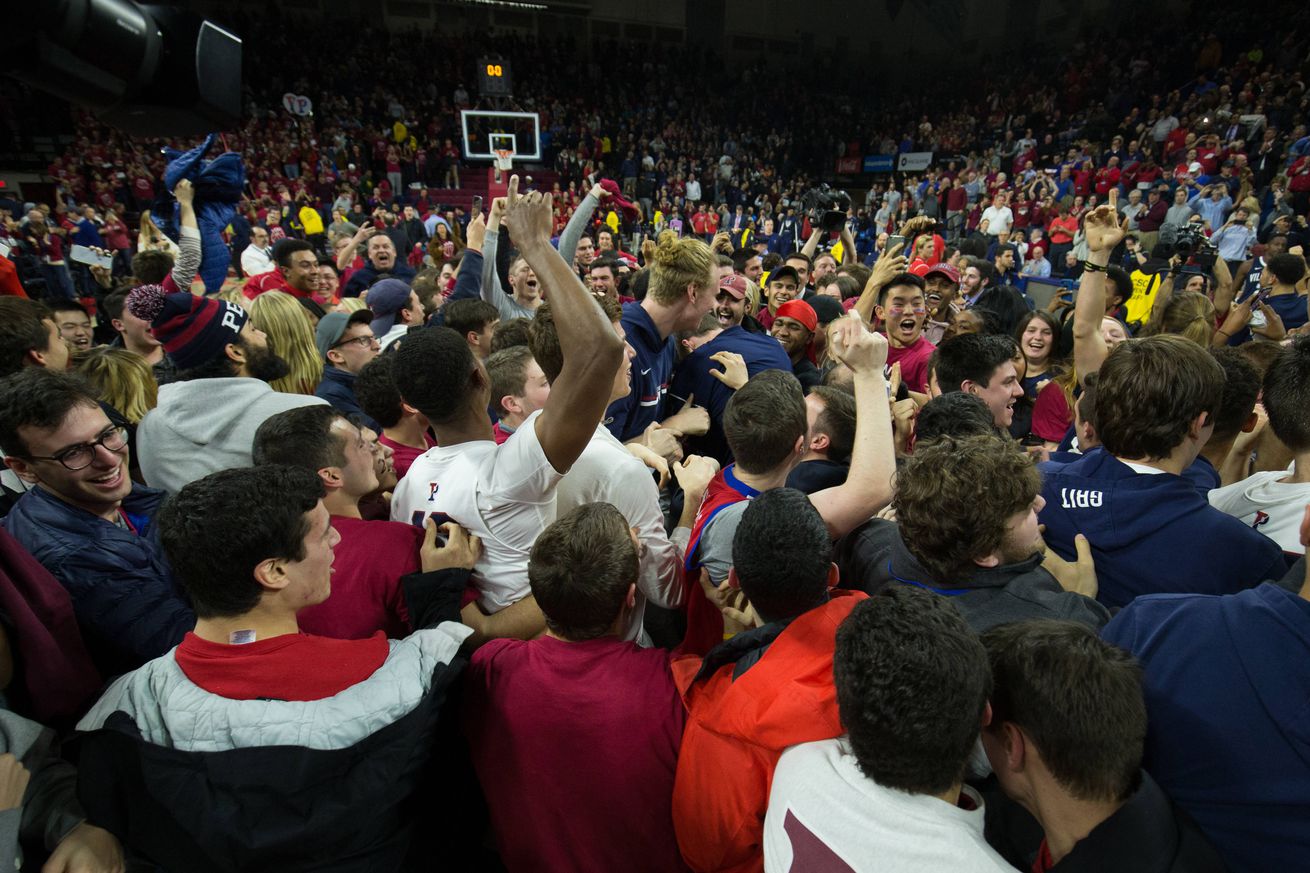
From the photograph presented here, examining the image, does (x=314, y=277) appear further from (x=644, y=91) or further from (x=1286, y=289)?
(x=644, y=91)

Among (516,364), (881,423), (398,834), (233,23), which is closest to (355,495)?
(516,364)

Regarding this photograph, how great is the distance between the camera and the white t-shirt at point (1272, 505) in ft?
6.46

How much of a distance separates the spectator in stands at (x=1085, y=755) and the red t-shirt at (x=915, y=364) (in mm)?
3230

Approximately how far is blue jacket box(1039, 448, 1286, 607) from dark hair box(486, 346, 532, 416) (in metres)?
1.84

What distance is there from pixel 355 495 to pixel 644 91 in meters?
27.6

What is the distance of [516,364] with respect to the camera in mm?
2717

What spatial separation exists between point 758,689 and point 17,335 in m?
3.41

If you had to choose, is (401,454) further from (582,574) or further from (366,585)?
(582,574)

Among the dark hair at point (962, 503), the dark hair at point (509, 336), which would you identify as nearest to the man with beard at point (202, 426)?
the dark hair at point (509, 336)

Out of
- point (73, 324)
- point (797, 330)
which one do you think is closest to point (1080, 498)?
point (797, 330)

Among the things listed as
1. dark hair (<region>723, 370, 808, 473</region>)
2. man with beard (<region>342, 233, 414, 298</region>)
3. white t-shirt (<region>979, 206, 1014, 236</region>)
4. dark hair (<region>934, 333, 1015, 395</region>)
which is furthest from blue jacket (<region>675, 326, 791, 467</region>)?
white t-shirt (<region>979, 206, 1014, 236</region>)

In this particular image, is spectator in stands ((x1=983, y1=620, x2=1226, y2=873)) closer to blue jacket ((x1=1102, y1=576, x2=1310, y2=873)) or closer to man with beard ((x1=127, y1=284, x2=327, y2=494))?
blue jacket ((x1=1102, y1=576, x2=1310, y2=873))

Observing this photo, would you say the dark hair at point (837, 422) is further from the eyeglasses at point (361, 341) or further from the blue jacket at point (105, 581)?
the eyeglasses at point (361, 341)

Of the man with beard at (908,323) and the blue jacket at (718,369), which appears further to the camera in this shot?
the man with beard at (908,323)
